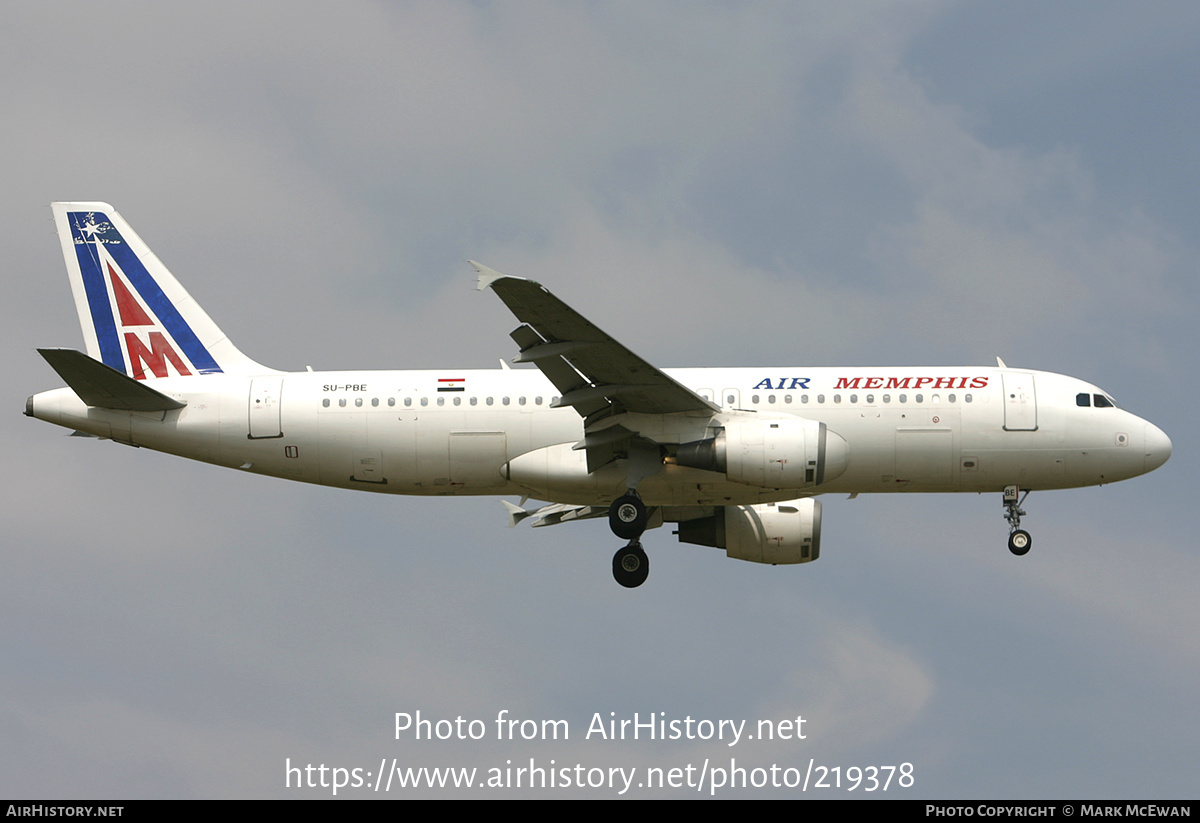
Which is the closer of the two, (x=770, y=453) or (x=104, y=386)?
(x=770, y=453)

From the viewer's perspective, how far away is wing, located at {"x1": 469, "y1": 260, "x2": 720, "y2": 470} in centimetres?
3023

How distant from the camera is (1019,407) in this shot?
3534 cm

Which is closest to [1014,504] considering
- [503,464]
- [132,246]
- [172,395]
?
[503,464]

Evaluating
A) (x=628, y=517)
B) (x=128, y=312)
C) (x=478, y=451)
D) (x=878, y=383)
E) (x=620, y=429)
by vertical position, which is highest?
(x=128, y=312)

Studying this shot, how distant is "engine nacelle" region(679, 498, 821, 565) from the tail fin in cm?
1272

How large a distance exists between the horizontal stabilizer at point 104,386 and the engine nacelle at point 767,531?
14306 mm

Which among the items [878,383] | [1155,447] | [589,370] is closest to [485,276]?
[589,370]

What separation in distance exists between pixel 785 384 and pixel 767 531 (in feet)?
17.8

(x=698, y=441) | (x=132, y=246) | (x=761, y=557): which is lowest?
(x=761, y=557)

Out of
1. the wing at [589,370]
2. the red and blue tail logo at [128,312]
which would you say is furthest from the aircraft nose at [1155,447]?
the red and blue tail logo at [128,312]

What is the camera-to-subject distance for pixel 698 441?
110 ft

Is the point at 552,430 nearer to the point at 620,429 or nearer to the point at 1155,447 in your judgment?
the point at 620,429

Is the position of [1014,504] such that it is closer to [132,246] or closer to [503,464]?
[503,464]

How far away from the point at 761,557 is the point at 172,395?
52.5 ft
